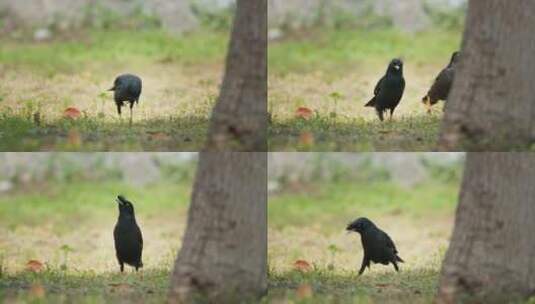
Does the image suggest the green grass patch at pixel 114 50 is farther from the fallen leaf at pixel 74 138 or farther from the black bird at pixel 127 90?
the fallen leaf at pixel 74 138

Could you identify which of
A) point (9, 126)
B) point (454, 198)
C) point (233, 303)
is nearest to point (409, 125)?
point (454, 198)

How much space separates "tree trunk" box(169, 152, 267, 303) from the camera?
460 inches

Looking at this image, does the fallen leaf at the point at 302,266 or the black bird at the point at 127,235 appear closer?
the black bird at the point at 127,235

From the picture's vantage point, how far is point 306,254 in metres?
12.5

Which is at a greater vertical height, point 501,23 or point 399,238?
point 501,23

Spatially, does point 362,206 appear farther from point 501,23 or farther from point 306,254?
point 501,23

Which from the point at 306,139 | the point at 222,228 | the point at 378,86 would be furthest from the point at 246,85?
the point at 378,86

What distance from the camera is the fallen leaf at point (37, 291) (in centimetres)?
1226

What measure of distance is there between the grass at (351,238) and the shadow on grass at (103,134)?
0.86 meters

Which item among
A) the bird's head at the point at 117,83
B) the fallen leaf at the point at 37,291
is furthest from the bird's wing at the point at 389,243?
the fallen leaf at the point at 37,291

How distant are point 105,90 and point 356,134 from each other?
6.06ft

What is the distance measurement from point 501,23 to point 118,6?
288cm

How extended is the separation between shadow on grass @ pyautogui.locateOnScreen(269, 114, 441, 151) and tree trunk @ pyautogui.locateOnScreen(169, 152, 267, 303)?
0.43 meters

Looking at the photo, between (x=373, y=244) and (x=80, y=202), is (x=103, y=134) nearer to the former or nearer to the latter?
(x=80, y=202)
